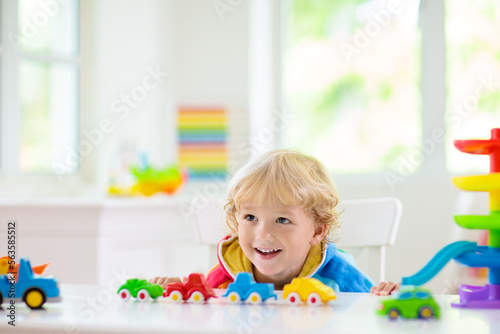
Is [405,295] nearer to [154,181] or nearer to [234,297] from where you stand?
[234,297]

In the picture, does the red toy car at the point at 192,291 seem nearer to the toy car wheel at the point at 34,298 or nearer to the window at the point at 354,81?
the toy car wheel at the point at 34,298

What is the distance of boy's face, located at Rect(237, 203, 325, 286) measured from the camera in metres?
1.10

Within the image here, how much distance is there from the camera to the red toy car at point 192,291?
0.87 m

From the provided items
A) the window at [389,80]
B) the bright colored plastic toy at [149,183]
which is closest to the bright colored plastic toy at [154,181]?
the bright colored plastic toy at [149,183]

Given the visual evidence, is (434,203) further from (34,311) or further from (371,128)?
(34,311)

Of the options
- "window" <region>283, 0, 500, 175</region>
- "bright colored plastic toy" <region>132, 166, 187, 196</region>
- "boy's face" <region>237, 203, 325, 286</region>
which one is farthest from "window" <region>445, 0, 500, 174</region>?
"boy's face" <region>237, 203, 325, 286</region>

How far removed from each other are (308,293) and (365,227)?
0.62 metres

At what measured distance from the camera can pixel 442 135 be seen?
349 centimetres

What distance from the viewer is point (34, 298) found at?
79cm

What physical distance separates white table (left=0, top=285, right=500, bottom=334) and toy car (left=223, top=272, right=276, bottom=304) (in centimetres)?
1

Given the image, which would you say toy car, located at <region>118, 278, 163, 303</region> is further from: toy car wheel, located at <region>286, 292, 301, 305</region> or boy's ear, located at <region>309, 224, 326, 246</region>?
boy's ear, located at <region>309, 224, 326, 246</region>

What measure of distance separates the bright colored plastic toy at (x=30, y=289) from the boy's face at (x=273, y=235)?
1.27 ft

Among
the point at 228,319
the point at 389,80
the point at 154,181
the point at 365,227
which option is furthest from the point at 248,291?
the point at 389,80

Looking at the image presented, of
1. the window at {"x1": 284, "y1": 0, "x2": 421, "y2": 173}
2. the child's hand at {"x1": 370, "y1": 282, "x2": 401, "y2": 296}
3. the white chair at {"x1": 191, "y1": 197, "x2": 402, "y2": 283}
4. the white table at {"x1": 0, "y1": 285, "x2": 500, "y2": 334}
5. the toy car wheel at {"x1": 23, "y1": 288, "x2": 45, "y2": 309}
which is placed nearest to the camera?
the white table at {"x1": 0, "y1": 285, "x2": 500, "y2": 334}
